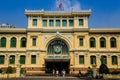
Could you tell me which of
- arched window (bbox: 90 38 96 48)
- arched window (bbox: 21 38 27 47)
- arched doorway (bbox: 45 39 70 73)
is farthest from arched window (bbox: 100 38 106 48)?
arched window (bbox: 21 38 27 47)

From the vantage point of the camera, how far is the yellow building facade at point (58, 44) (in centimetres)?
6294

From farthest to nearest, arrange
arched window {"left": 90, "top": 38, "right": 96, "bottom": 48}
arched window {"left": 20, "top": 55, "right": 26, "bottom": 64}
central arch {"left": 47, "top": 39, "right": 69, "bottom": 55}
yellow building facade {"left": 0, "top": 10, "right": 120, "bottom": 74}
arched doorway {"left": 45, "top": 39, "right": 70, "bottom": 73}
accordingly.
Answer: arched window {"left": 90, "top": 38, "right": 96, "bottom": 48} < arched window {"left": 20, "top": 55, "right": 26, "bottom": 64} < central arch {"left": 47, "top": 39, "right": 69, "bottom": 55} < arched doorway {"left": 45, "top": 39, "right": 70, "bottom": 73} < yellow building facade {"left": 0, "top": 10, "right": 120, "bottom": 74}

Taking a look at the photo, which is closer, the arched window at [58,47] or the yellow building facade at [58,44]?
the yellow building facade at [58,44]

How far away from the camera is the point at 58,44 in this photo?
64.8 m

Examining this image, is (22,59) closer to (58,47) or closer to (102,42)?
(58,47)

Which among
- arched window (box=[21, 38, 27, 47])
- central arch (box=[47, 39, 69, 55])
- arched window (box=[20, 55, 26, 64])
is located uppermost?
arched window (box=[21, 38, 27, 47])

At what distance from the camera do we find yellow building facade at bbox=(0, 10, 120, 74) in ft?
206

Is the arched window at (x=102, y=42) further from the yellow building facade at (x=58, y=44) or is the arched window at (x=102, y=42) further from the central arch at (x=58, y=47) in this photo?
the central arch at (x=58, y=47)

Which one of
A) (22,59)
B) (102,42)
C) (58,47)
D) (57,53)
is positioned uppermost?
(102,42)

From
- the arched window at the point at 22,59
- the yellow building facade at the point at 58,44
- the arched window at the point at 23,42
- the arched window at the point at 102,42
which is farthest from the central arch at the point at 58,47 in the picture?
the arched window at the point at 102,42

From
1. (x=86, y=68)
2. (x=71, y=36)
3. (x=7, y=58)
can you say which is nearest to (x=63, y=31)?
(x=71, y=36)

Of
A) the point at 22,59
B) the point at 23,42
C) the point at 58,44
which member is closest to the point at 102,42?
the point at 58,44

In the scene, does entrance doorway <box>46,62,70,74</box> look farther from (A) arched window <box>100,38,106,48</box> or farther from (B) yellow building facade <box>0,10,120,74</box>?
(A) arched window <box>100,38,106,48</box>

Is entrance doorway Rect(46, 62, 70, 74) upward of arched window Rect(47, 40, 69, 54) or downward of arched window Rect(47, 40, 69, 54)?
downward
